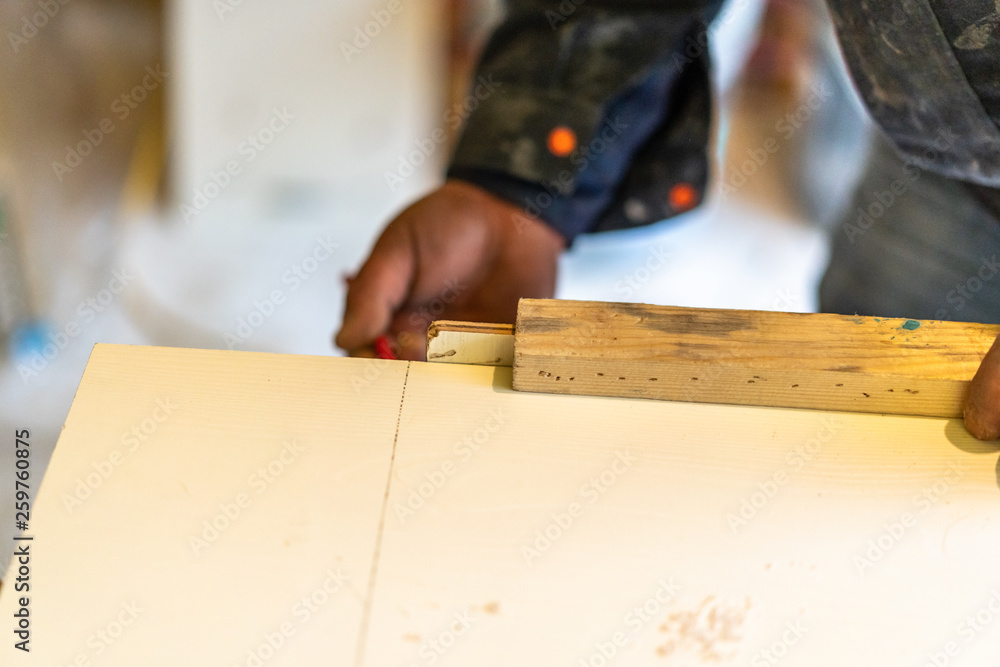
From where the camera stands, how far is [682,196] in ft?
3.36

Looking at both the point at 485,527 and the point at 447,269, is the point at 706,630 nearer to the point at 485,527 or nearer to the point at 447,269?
the point at 485,527

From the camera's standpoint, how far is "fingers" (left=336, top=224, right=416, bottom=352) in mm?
819

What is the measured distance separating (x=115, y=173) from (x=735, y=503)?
62.5 inches

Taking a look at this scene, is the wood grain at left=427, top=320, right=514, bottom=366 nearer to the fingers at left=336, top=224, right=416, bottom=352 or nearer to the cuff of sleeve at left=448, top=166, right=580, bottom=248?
the fingers at left=336, top=224, right=416, bottom=352

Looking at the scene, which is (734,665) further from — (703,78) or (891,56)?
(703,78)

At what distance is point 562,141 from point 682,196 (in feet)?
0.71

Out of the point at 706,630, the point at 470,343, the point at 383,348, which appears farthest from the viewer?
the point at 383,348

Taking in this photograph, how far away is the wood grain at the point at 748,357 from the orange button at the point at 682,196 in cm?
50

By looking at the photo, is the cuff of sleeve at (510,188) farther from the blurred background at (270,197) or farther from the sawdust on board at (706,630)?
the sawdust on board at (706,630)

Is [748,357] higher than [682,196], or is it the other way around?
[748,357]

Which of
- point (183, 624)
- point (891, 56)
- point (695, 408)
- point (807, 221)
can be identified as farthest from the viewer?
point (807, 221)

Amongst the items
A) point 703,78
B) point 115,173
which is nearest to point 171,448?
point 703,78

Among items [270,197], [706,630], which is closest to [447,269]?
[706,630]

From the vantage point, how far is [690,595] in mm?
446
